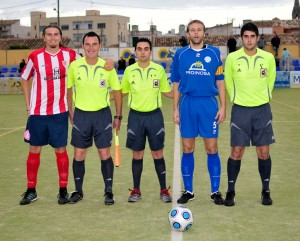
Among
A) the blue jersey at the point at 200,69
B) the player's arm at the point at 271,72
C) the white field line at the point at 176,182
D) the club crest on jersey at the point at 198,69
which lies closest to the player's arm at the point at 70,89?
the blue jersey at the point at 200,69

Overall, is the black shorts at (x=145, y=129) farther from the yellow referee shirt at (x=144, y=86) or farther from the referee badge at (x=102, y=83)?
the referee badge at (x=102, y=83)

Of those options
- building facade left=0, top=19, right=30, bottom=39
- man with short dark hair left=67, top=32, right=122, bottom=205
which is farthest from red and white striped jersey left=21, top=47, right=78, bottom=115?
building facade left=0, top=19, right=30, bottom=39

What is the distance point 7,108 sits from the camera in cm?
1947

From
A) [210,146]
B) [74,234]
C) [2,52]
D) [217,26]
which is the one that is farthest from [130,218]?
[217,26]

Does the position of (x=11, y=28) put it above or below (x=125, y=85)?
above

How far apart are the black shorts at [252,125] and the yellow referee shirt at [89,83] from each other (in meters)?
1.55

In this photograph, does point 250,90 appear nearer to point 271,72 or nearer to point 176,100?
point 271,72

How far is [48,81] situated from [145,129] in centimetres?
128

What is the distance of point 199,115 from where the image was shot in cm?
639

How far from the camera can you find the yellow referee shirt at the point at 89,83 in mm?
6371

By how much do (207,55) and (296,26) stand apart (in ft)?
277

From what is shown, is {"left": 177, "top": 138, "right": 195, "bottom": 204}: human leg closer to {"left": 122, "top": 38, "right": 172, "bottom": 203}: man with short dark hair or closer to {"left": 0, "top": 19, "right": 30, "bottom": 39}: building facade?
{"left": 122, "top": 38, "right": 172, "bottom": 203}: man with short dark hair

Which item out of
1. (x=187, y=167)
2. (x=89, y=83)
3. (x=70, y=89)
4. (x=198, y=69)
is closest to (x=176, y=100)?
(x=198, y=69)

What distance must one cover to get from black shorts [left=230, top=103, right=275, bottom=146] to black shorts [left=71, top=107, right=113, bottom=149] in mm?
1476
